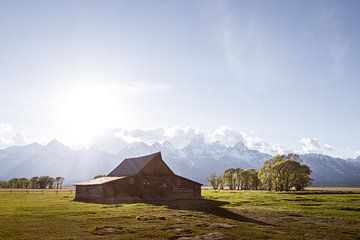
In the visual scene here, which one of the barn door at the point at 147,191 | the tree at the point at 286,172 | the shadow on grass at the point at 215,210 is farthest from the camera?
the tree at the point at 286,172

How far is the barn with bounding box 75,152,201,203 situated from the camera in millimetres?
66312

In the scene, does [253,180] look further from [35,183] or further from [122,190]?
[35,183]

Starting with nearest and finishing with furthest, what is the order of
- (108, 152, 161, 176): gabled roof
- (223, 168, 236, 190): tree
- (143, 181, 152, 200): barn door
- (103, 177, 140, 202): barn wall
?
(103, 177, 140, 202): barn wall, (143, 181, 152, 200): barn door, (108, 152, 161, 176): gabled roof, (223, 168, 236, 190): tree

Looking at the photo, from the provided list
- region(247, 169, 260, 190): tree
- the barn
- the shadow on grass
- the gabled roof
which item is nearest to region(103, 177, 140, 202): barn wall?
the barn

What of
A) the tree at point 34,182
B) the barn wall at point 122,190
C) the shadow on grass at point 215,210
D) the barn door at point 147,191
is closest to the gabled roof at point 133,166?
the barn wall at point 122,190

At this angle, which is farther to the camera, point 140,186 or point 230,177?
point 230,177

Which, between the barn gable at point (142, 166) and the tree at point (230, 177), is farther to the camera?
the tree at point (230, 177)

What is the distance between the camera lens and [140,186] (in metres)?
69.7

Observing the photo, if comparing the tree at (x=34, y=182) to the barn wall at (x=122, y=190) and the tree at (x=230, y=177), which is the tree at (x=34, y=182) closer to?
the tree at (x=230, y=177)

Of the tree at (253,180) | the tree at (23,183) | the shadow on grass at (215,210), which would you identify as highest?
the tree at (253,180)

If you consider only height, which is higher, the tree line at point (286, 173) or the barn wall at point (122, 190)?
the tree line at point (286, 173)

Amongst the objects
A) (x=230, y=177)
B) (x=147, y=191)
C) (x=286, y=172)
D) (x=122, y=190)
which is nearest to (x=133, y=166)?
(x=147, y=191)

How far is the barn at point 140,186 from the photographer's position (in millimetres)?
66312

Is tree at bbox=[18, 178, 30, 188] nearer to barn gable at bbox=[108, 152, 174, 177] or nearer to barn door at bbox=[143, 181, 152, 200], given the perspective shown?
barn gable at bbox=[108, 152, 174, 177]
